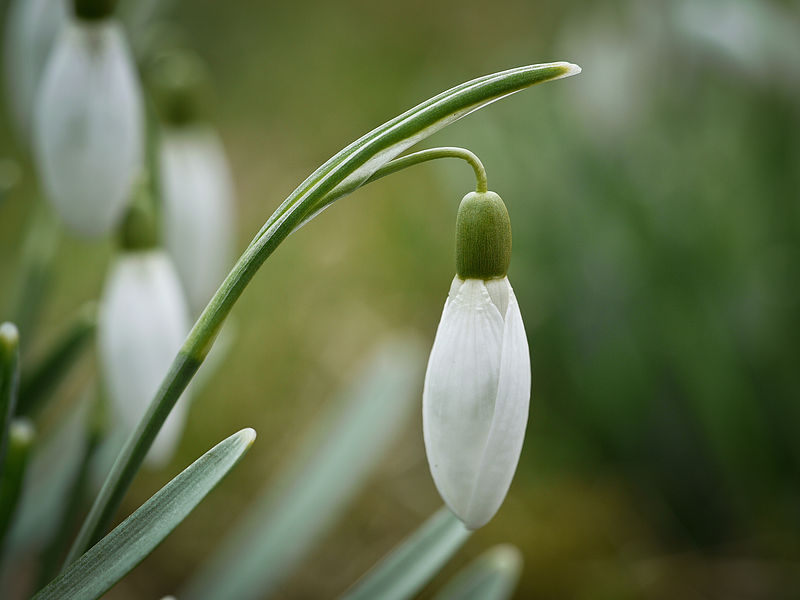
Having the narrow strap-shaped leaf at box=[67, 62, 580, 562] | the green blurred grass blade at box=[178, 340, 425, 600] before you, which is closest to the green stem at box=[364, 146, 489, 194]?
the narrow strap-shaped leaf at box=[67, 62, 580, 562]

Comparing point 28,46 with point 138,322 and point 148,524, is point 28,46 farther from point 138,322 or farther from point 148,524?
point 148,524

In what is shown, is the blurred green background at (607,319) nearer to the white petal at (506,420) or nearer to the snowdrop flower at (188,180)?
the snowdrop flower at (188,180)

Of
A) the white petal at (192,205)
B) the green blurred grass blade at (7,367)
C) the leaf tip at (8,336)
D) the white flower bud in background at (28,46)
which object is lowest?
the green blurred grass blade at (7,367)

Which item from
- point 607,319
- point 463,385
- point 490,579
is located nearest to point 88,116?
point 463,385

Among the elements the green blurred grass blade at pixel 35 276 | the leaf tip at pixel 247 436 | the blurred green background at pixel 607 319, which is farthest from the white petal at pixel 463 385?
the blurred green background at pixel 607 319

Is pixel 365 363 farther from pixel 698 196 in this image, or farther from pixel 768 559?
pixel 768 559

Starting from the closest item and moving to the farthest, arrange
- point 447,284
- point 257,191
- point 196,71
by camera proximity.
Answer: point 196,71 < point 447,284 < point 257,191

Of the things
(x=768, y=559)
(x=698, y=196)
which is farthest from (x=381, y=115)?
(x=768, y=559)
